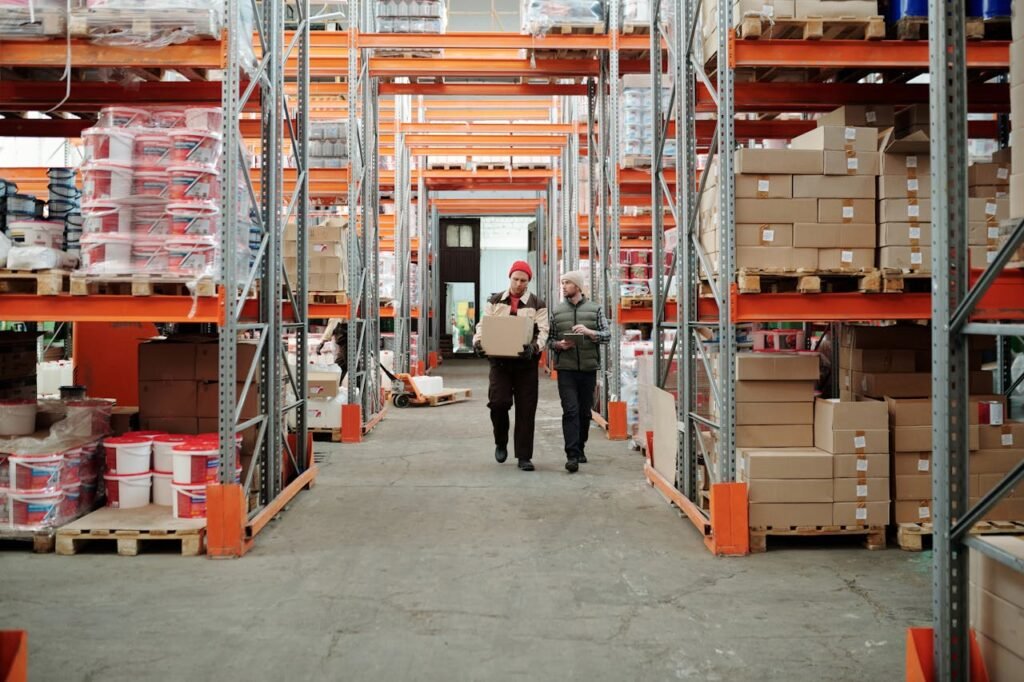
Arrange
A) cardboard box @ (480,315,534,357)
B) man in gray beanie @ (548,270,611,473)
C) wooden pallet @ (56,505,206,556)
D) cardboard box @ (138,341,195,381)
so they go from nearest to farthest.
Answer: wooden pallet @ (56,505,206,556)
cardboard box @ (138,341,195,381)
cardboard box @ (480,315,534,357)
man in gray beanie @ (548,270,611,473)

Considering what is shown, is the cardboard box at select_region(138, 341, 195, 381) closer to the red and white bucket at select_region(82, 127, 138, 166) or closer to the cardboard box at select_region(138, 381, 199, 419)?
the cardboard box at select_region(138, 381, 199, 419)

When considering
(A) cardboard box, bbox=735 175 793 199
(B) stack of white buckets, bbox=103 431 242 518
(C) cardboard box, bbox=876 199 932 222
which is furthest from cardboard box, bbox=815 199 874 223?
(B) stack of white buckets, bbox=103 431 242 518

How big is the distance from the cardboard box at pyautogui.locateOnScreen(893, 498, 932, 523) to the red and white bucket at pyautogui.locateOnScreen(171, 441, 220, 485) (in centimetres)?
467

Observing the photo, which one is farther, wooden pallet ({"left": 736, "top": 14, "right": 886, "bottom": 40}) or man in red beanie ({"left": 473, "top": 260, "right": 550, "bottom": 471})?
man in red beanie ({"left": 473, "top": 260, "right": 550, "bottom": 471})

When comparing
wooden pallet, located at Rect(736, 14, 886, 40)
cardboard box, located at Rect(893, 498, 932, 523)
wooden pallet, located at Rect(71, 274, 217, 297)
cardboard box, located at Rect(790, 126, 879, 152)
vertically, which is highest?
wooden pallet, located at Rect(736, 14, 886, 40)

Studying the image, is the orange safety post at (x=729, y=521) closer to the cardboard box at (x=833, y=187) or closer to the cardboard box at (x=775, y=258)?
the cardboard box at (x=775, y=258)

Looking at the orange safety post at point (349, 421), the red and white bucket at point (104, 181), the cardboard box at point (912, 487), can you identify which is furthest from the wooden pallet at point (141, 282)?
the orange safety post at point (349, 421)

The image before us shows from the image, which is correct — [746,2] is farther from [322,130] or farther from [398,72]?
[322,130]

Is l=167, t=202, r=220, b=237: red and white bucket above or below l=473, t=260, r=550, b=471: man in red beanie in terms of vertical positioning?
above

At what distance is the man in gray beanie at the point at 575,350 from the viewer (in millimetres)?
8648

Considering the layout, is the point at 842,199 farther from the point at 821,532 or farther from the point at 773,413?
the point at 821,532

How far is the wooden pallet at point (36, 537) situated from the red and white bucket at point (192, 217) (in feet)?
7.19

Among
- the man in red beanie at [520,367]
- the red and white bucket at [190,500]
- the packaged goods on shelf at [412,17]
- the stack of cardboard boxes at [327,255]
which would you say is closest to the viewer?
the red and white bucket at [190,500]

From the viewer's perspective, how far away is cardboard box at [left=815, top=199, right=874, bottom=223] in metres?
5.79
